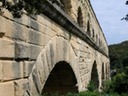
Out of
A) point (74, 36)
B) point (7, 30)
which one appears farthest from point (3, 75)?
point (74, 36)

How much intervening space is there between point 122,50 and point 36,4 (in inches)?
1902

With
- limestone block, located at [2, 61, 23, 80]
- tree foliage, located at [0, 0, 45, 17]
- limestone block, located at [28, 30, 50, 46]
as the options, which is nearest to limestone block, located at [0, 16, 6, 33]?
limestone block, located at [2, 61, 23, 80]

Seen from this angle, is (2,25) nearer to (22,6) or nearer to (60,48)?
(22,6)

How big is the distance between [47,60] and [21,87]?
1442 millimetres

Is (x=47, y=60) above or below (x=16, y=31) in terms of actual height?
below

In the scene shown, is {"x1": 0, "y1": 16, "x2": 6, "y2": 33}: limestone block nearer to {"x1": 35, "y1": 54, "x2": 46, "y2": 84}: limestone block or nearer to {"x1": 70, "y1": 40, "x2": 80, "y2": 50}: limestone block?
{"x1": 35, "y1": 54, "x2": 46, "y2": 84}: limestone block

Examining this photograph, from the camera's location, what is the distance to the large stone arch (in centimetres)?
497

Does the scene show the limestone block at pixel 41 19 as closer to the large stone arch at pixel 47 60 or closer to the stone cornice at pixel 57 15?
the stone cornice at pixel 57 15

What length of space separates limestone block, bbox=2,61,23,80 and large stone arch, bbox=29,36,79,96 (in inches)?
17.6

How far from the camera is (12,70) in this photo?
405 centimetres

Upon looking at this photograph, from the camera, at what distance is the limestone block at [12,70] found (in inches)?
152

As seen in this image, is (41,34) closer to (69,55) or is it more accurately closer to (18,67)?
(18,67)

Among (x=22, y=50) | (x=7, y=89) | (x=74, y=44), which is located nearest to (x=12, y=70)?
(x=7, y=89)

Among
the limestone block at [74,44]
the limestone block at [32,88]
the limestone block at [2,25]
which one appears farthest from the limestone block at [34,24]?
the limestone block at [74,44]
